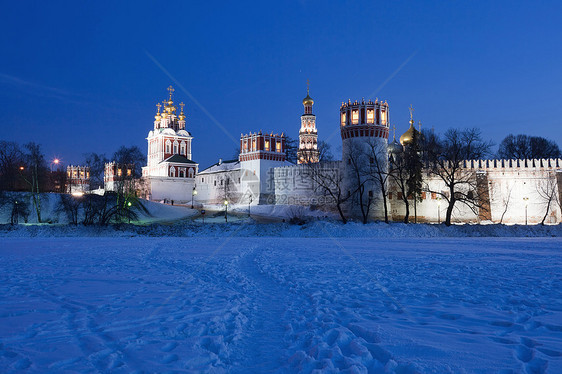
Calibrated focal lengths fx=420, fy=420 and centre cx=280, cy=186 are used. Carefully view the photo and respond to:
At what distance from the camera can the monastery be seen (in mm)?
38875

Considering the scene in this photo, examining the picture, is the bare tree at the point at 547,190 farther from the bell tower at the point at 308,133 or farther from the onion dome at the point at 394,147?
the bell tower at the point at 308,133

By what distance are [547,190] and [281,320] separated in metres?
40.2

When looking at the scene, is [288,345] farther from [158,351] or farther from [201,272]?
[201,272]

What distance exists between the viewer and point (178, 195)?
67.1 m

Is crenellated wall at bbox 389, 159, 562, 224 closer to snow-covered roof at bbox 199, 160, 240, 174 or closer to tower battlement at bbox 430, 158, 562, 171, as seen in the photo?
tower battlement at bbox 430, 158, 562, 171

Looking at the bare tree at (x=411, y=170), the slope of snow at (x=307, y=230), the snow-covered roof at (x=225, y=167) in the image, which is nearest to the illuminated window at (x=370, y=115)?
the bare tree at (x=411, y=170)

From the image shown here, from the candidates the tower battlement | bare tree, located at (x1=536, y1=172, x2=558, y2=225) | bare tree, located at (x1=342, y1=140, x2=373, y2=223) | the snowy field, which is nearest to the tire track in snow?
the snowy field

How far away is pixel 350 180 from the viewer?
39969 millimetres

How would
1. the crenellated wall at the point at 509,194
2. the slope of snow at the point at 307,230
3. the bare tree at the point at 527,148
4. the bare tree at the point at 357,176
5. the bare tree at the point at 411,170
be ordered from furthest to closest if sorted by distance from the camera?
the bare tree at the point at 527,148
the bare tree at the point at 357,176
the bare tree at the point at 411,170
the crenellated wall at the point at 509,194
the slope of snow at the point at 307,230

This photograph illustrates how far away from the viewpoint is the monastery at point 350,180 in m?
38.9

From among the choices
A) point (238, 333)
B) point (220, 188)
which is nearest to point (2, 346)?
point (238, 333)

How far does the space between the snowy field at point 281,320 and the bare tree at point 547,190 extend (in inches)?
1251

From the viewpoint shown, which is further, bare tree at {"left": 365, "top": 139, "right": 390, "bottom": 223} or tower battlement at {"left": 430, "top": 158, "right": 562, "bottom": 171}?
bare tree at {"left": 365, "top": 139, "right": 390, "bottom": 223}

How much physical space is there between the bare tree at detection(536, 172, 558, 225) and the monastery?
81mm
